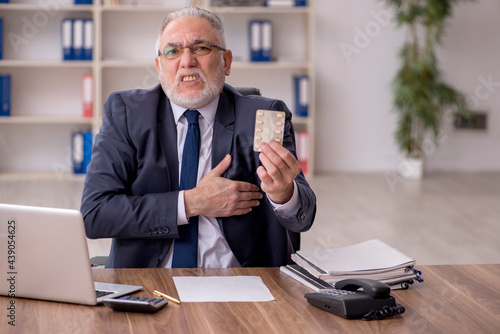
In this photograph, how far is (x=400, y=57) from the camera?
20.1 feet

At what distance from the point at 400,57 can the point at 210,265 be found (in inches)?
181

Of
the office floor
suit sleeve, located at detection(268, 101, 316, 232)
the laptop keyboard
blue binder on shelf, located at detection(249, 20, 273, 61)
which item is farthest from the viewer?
blue binder on shelf, located at detection(249, 20, 273, 61)

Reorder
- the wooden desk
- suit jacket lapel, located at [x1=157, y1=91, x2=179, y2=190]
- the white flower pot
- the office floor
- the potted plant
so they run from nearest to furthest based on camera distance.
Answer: the wooden desk < suit jacket lapel, located at [x1=157, y1=91, x2=179, y2=190] < the office floor < the potted plant < the white flower pot

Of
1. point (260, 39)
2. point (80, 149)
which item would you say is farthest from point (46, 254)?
point (260, 39)

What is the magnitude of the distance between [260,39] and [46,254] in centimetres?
492

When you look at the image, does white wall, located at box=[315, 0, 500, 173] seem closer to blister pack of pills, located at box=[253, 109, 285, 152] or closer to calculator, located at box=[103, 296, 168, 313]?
blister pack of pills, located at box=[253, 109, 285, 152]

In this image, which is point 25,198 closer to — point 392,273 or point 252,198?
point 252,198

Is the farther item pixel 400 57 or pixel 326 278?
pixel 400 57

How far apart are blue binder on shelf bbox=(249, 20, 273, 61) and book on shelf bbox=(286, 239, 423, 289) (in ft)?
14.9

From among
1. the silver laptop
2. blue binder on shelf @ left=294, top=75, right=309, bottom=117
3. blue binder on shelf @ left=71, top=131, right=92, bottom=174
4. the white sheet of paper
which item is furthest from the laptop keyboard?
blue binder on shelf @ left=294, top=75, right=309, bottom=117

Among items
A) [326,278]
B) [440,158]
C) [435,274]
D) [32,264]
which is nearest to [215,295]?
[326,278]

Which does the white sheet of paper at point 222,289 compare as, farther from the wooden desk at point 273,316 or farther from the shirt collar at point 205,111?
the shirt collar at point 205,111

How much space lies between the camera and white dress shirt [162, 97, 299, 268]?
6.08 ft

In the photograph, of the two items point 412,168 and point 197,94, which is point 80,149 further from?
point 197,94
